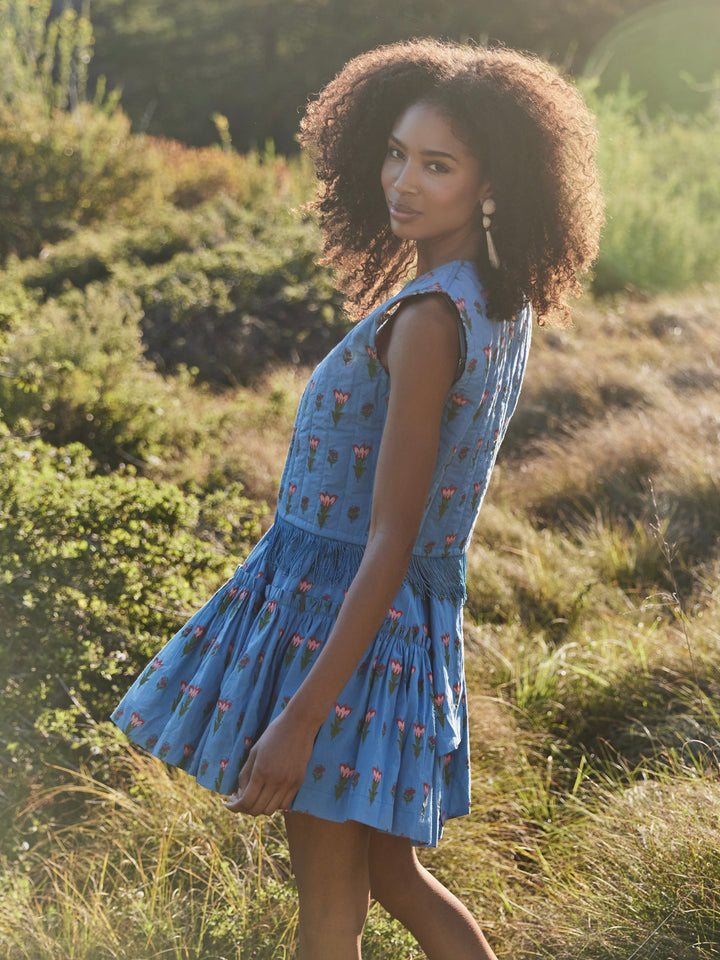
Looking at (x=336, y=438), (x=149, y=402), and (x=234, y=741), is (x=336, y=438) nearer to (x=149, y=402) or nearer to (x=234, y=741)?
(x=234, y=741)

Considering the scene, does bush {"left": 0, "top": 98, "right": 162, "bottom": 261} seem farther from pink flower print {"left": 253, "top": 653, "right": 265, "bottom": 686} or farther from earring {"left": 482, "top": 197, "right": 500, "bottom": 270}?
pink flower print {"left": 253, "top": 653, "right": 265, "bottom": 686}

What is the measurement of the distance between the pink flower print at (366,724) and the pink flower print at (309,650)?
123mm

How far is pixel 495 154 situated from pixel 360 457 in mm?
538

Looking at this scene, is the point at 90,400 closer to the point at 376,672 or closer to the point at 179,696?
the point at 179,696

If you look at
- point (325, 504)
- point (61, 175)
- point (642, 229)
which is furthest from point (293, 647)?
point (61, 175)

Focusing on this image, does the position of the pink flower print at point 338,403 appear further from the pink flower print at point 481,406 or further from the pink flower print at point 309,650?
the pink flower print at point 309,650

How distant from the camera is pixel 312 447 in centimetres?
152

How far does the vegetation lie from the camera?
2.04 meters

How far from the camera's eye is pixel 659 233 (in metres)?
8.47

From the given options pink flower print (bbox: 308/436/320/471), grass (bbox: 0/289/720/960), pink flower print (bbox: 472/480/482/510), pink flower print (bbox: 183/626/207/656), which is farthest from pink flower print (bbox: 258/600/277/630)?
grass (bbox: 0/289/720/960)

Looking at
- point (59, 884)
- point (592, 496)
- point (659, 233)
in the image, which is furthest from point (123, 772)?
point (659, 233)

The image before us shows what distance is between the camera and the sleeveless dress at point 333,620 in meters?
1.38

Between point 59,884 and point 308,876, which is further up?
point 308,876

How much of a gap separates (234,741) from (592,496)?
3.10 metres
